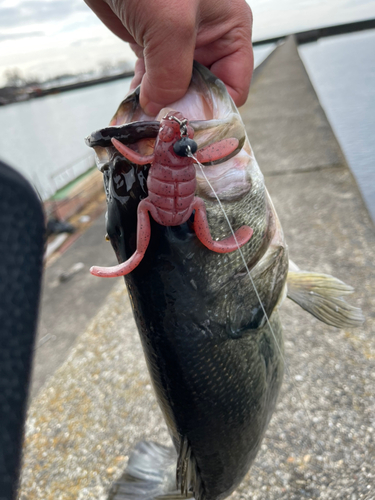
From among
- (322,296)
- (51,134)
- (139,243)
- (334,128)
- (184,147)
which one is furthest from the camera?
(51,134)

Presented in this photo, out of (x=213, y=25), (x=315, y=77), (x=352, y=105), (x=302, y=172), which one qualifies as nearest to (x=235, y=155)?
(x=213, y=25)

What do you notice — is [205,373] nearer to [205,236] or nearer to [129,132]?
[205,236]

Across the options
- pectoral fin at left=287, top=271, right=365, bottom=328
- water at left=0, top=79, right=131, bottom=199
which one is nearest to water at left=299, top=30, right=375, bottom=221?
pectoral fin at left=287, top=271, right=365, bottom=328

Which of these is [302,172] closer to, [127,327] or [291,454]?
[127,327]

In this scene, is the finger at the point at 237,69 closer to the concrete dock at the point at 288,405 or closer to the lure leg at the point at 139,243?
the lure leg at the point at 139,243

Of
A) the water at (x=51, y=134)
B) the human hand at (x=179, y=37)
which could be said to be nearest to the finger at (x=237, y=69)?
the human hand at (x=179, y=37)

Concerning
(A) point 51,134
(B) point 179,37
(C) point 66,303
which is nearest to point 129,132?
(B) point 179,37
